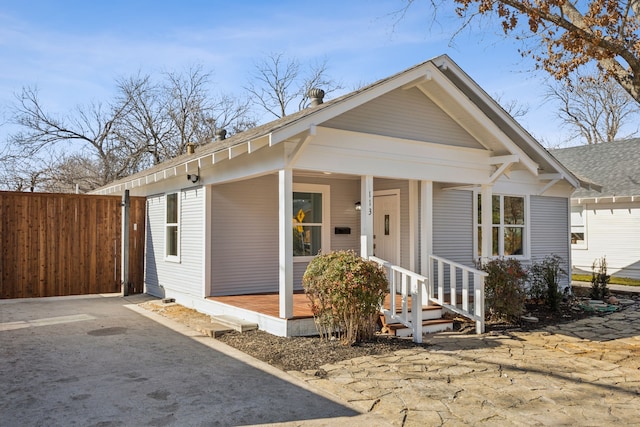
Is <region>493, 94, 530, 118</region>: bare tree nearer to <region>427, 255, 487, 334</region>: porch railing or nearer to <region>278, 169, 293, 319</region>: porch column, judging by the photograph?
<region>427, 255, 487, 334</region>: porch railing

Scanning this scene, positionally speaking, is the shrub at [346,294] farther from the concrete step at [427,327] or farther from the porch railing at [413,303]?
the concrete step at [427,327]

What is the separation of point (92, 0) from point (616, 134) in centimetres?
3053

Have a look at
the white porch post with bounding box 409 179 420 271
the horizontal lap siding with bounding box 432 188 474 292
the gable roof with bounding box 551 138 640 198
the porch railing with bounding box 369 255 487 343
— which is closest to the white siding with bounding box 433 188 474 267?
the horizontal lap siding with bounding box 432 188 474 292

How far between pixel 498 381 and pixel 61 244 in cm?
935

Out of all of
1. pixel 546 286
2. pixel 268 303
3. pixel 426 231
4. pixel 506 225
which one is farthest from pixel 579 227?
pixel 268 303

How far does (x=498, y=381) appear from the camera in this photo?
520 centimetres

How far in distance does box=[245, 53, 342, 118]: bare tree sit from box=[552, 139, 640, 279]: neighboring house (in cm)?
1689

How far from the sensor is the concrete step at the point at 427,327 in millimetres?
7418

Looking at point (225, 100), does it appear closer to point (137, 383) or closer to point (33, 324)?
point (33, 324)

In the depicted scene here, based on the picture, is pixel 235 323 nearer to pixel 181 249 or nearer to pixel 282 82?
pixel 181 249

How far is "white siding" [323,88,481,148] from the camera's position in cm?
777

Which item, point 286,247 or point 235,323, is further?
point 235,323

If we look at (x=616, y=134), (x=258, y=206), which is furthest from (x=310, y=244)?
(x=616, y=134)

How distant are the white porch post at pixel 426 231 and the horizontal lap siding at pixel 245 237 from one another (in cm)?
301
